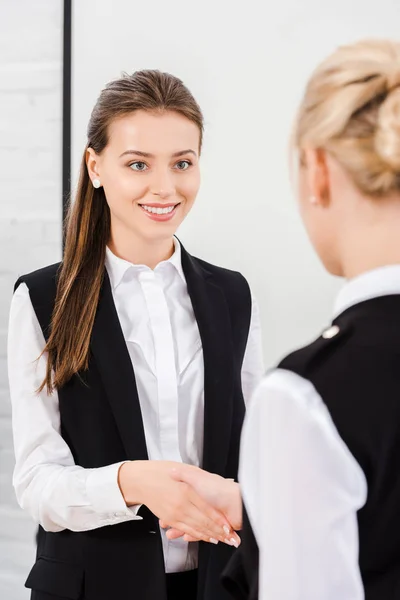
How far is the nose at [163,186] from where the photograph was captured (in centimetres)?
161

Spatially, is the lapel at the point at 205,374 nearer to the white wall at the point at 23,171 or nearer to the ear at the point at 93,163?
the ear at the point at 93,163

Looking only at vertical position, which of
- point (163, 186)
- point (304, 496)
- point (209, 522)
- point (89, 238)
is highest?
point (163, 186)

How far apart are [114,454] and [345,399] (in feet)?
2.74

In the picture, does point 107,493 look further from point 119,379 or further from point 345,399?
point 345,399

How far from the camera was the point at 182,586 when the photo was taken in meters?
1.59

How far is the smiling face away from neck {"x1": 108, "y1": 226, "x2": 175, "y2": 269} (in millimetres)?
23

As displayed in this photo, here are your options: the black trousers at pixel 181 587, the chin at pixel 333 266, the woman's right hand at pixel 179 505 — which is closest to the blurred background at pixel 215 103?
the black trousers at pixel 181 587

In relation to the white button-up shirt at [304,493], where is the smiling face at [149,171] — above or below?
above

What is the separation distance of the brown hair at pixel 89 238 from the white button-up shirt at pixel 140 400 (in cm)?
4

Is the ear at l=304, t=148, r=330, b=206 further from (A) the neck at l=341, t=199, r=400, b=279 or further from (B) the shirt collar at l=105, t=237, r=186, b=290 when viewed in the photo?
(B) the shirt collar at l=105, t=237, r=186, b=290

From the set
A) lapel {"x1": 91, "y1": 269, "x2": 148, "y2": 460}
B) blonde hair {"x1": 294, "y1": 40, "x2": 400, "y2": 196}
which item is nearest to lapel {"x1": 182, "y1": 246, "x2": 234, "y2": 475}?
lapel {"x1": 91, "y1": 269, "x2": 148, "y2": 460}

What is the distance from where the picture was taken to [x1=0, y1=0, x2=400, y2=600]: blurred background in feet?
7.96

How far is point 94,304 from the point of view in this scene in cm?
164

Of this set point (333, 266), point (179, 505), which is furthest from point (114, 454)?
point (333, 266)
